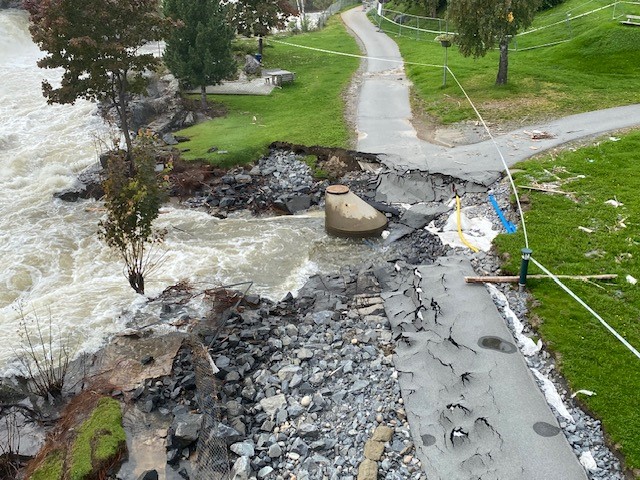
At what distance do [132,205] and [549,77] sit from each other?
19444 mm

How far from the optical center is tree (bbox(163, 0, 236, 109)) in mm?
23016

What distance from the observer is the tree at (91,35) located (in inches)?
616

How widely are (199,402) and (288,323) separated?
101 inches

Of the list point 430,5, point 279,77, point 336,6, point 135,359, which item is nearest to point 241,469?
point 135,359

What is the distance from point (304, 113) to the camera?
23000mm

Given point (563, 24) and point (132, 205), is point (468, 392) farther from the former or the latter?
point (563, 24)

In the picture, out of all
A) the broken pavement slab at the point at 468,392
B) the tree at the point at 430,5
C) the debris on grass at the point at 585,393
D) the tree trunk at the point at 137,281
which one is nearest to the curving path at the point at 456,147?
the broken pavement slab at the point at 468,392

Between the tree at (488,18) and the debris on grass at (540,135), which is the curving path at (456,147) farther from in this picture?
the tree at (488,18)

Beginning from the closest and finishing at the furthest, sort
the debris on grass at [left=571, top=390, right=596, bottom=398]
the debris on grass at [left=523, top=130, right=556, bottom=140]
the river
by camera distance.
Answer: the debris on grass at [left=571, top=390, right=596, bottom=398], the river, the debris on grass at [left=523, top=130, right=556, bottom=140]

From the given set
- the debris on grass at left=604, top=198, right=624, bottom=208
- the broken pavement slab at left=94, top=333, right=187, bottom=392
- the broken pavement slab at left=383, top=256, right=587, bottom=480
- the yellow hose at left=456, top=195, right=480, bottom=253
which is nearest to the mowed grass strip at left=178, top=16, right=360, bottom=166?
the yellow hose at left=456, top=195, right=480, bottom=253

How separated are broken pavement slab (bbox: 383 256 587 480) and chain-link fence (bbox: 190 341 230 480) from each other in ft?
9.31

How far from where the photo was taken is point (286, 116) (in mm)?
23078

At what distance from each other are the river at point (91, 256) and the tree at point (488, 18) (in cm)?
1075

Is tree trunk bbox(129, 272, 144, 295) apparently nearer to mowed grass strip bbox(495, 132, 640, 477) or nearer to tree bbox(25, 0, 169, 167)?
tree bbox(25, 0, 169, 167)
